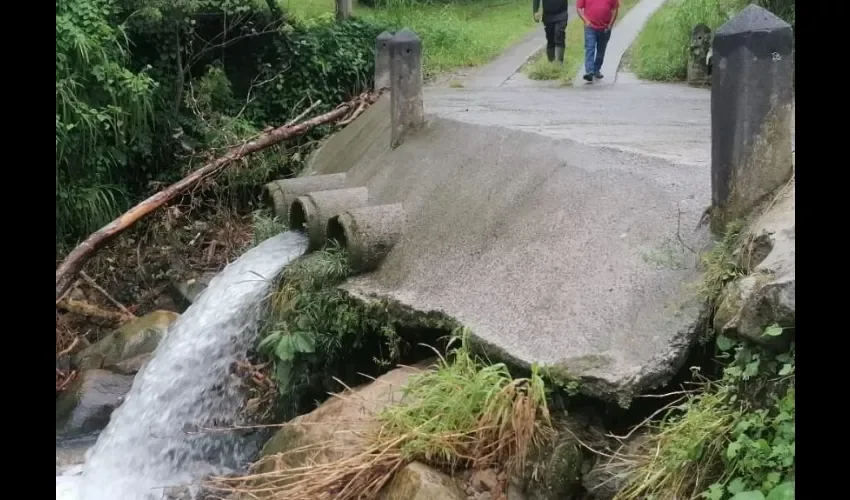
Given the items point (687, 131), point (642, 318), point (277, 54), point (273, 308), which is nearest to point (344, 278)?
point (273, 308)

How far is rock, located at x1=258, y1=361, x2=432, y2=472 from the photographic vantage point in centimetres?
398

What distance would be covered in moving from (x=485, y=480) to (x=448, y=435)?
25 cm

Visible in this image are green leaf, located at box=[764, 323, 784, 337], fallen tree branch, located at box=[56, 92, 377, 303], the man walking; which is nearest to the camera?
green leaf, located at box=[764, 323, 784, 337]

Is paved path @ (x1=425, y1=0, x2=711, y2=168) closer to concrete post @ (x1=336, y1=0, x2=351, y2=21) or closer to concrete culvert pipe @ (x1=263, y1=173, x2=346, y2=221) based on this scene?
concrete culvert pipe @ (x1=263, y1=173, x2=346, y2=221)

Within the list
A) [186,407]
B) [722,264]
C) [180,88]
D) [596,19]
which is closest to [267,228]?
[186,407]

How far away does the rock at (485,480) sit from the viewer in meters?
3.58

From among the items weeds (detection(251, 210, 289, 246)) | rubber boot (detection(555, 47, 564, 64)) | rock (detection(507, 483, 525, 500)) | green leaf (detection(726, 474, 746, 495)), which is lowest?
weeds (detection(251, 210, 289, 246))

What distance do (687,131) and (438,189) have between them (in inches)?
87.8

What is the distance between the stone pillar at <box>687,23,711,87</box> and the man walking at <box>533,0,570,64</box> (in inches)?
73.1

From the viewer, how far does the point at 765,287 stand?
3.17 metres

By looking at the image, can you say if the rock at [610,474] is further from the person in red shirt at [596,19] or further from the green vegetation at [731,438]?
the person in red shirt at [596,19]

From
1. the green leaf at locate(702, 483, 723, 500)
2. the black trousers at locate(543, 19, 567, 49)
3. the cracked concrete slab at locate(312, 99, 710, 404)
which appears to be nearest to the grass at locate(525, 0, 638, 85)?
the black trousers at locate(543, 19, 567, 49)

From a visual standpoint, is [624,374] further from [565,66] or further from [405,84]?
[565,66]

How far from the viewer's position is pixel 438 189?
6129 millimetres
